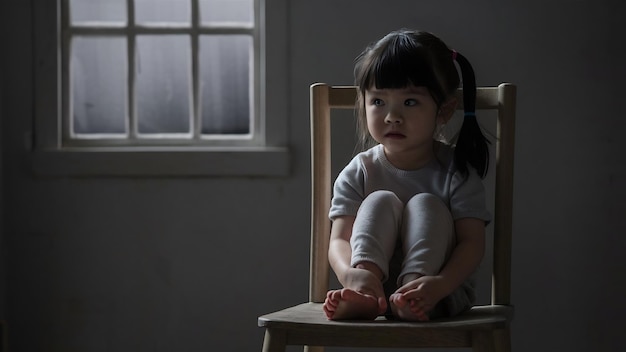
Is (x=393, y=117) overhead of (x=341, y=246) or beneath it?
overhead

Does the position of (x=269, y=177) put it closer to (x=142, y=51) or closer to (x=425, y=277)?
(x=142, y=51)

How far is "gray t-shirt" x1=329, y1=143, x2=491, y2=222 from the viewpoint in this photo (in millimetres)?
1433

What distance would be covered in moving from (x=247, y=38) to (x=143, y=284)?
659mm

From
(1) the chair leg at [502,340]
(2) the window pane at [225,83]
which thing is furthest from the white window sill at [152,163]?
(1) the chair leg at [502,340]

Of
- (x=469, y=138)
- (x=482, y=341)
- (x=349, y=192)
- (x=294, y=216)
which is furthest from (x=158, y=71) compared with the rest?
(x=482, y=341)

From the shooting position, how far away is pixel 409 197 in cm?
147

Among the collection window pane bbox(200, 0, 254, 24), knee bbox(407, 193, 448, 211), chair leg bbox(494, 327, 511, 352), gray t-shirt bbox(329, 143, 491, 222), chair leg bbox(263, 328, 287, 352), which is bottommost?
chair leg bbox(494, 327, 511, 352)

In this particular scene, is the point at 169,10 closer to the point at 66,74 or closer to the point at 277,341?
the point at 66,74

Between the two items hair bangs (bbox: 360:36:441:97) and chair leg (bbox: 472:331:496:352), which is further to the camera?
hair bangs (bbox: 360:36:441:97)

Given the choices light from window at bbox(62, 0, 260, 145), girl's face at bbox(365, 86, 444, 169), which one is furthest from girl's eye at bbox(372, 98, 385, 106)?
light from window at bbox(62, 0, 260, 145)

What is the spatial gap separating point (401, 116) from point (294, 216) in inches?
25.5

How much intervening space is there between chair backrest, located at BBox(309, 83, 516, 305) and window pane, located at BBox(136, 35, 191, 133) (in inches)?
24.4

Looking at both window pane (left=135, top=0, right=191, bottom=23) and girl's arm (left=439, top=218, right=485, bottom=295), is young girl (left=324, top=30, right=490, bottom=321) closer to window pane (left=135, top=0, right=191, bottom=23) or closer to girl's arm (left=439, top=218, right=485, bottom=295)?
girl's arm (left=439, top=218, right=485, bottom=295)

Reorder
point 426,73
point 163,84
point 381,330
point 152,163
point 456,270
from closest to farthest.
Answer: point 381,330
point 456,270
point 426,73
point 152,163
point 163,84
